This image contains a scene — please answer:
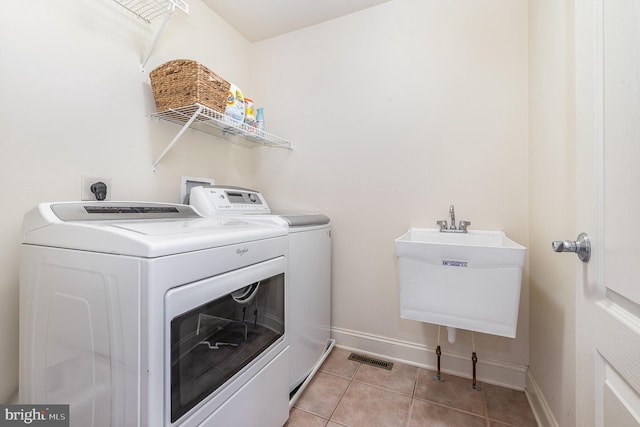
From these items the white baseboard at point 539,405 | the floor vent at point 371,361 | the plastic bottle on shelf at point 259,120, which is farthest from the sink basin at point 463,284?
the plastic bottle on shelf at point 259,120

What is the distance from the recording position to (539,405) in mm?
1242

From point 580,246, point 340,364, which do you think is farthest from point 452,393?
point 580,246

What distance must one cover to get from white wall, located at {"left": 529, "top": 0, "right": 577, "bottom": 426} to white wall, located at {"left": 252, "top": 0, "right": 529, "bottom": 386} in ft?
0.41

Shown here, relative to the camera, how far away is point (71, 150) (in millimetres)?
1101

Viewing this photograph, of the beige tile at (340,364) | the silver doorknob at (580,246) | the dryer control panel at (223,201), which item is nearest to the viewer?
the silver doorknob at (580,246)

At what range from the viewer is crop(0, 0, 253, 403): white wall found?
0.94 metres

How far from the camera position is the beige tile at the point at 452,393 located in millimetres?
1353

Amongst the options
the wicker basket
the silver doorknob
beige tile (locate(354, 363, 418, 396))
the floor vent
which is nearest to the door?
the silver doorknob

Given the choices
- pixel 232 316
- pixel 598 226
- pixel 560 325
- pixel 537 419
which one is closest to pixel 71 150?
pixel 232 316

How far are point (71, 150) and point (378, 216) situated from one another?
5.37 ft

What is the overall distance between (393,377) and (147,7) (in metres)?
2.48

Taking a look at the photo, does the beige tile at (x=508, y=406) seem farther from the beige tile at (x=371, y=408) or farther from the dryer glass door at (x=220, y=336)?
the dryer glass door at (x=220, y=336)

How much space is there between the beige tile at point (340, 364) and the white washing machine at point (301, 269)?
0.18 ft

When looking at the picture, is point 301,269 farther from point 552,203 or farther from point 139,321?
point 552,203
